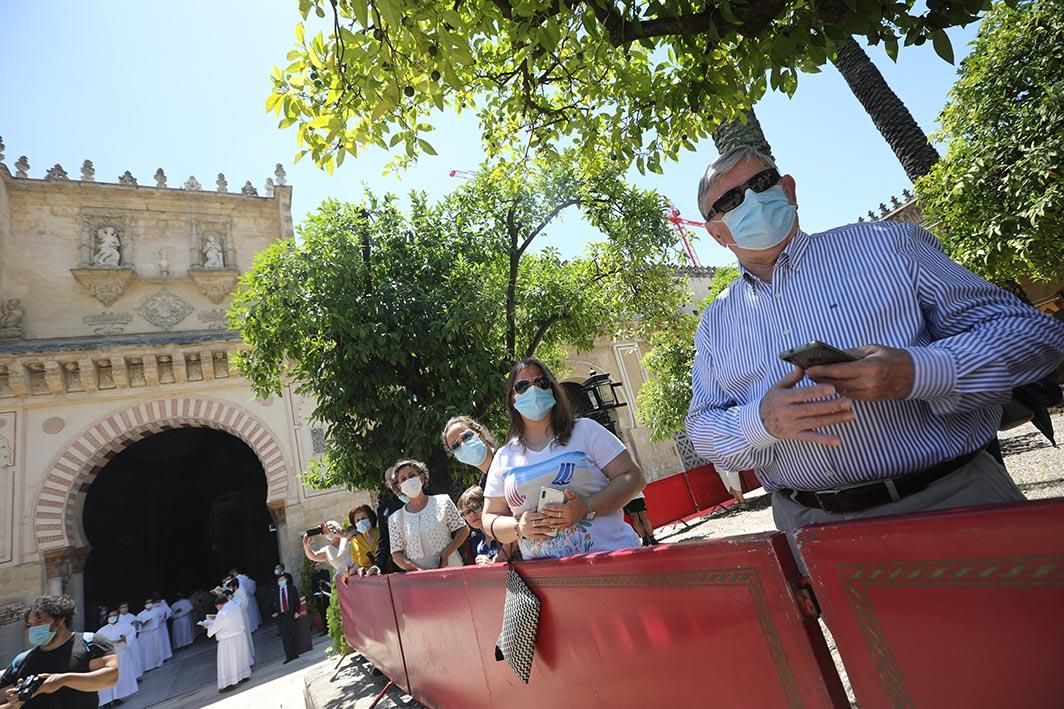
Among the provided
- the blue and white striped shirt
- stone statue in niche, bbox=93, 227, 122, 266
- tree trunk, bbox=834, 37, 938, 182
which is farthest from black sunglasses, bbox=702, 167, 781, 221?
stone statue in niche, bbox=93, 227, 122, 266

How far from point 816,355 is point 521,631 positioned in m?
1.44

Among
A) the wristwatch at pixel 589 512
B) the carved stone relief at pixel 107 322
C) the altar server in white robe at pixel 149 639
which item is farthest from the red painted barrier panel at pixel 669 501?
the carved stone relief at pixel 107 322

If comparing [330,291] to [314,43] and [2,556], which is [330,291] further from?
[2,556]

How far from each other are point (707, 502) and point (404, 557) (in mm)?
9424

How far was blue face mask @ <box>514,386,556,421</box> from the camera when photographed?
251cm

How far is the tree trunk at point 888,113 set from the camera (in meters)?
5.82

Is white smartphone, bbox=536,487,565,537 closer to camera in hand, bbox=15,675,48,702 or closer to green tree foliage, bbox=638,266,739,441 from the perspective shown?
camera in hand, bbox=15,675,48,702

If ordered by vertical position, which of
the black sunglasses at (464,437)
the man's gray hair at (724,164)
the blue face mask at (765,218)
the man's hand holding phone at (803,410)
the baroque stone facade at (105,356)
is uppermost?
the baroque stone facade at (105,356)

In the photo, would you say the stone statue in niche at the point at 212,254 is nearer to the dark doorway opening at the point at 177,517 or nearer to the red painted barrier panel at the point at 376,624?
the dark doorway opening at the point at 177,517

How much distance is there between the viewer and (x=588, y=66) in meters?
3.99

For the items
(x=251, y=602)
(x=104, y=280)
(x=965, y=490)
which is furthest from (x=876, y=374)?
(x=104, y=280)

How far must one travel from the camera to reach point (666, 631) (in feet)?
4.54

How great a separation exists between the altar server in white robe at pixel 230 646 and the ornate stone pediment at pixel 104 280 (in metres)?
8.65

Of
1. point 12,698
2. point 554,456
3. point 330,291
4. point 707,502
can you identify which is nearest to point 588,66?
point 554,456
